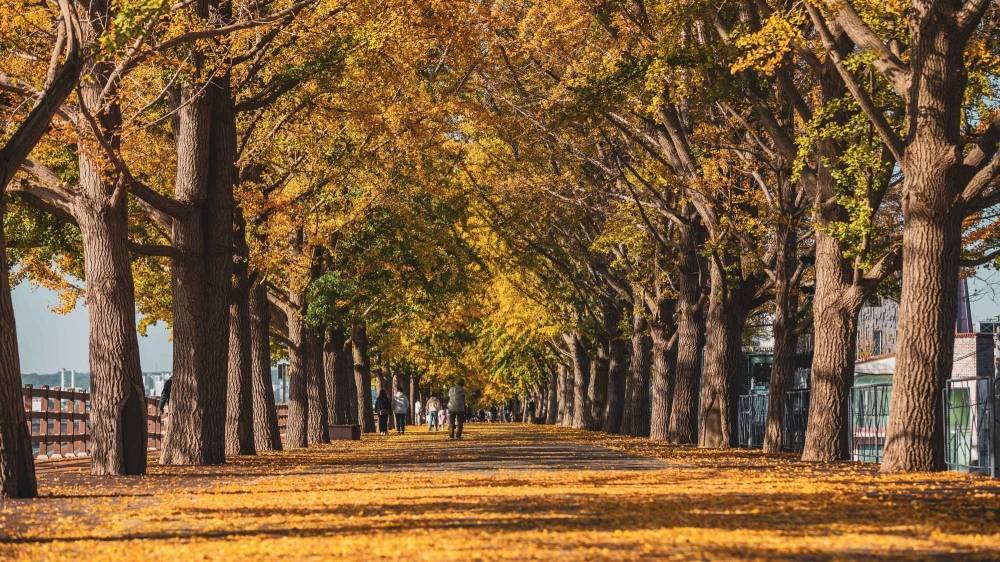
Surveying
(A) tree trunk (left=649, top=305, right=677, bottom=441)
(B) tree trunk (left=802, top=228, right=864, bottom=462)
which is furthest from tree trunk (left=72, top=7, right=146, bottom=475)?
(A) tree trunk (left=649, top=305, right=677, bottom=441)

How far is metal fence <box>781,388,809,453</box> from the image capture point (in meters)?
31.9

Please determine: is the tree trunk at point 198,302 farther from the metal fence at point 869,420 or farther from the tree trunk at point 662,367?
the tree trunk at point 662,367

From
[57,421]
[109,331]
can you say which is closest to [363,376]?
[57,421]

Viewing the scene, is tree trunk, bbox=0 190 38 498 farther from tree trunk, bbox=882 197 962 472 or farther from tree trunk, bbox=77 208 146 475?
tree trunk, bbox=882 197 962 472

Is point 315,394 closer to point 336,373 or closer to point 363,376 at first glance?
point 336,373

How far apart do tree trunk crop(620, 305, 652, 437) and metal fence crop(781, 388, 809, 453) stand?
29.5ft

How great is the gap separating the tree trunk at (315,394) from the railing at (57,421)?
8.01m

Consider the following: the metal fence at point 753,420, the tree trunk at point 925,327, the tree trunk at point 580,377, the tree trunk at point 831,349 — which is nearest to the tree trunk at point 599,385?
the tree trunk at point 580,377

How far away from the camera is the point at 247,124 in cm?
2994

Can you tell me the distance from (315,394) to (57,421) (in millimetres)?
11147

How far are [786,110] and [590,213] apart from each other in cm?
1598

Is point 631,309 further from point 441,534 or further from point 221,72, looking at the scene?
point 441,534

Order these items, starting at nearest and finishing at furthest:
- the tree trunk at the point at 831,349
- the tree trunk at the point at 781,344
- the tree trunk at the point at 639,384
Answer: the tree trunk at the point at 831,349 → the tree trunk at the point at 781,344 → the tree trunk at the point at 639,384

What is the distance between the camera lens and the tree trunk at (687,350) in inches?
1359
